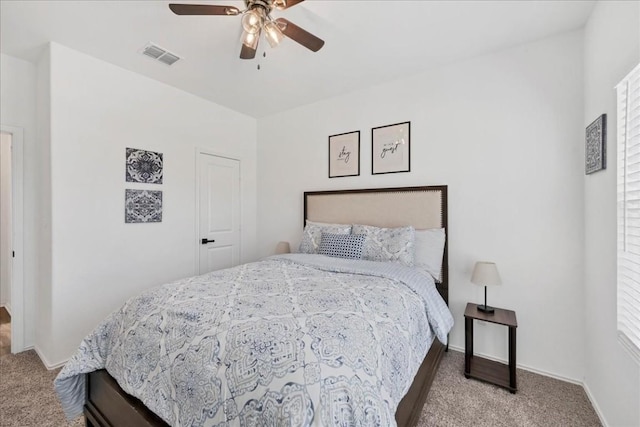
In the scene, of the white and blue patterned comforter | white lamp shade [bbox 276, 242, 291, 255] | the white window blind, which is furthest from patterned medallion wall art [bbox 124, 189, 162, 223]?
the white window blind

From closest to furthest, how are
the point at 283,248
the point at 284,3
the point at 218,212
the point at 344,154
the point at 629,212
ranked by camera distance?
the point at 629,212
the point at 284,3
the point at 344,154
the point at 283,248
the point at 218,212

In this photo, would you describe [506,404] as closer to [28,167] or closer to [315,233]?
[315,233]

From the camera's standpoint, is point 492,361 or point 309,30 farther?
point 492,361

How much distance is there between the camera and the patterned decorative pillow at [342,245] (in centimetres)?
254

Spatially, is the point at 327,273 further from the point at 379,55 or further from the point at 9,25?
the point at 9,25

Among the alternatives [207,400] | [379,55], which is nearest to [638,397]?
[207,400]

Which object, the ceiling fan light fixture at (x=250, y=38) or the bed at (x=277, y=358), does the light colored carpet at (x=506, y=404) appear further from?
the ceiling fan light fixture at (x=250, y=38)

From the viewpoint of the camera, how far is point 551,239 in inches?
85.9

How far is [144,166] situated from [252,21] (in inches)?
81.8

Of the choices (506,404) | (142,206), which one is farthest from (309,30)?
(506,404)

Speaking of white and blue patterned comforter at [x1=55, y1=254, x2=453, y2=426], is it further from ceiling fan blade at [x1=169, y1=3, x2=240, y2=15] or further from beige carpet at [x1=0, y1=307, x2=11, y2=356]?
beige carpet at [x1=0, y1=307, x2=11, y2=356]

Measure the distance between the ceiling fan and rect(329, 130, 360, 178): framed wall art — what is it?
57.9 inches

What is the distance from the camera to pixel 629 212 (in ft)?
4.71

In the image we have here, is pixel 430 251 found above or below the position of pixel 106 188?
below
